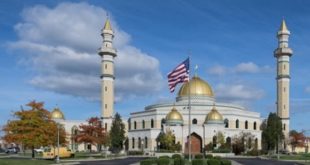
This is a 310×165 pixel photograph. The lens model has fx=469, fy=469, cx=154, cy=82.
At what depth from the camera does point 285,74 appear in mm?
96375

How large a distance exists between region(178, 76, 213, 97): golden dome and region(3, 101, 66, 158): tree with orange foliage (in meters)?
50.2

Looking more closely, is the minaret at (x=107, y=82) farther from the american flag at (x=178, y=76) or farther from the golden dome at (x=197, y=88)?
the american flag at (x=178, y=76)

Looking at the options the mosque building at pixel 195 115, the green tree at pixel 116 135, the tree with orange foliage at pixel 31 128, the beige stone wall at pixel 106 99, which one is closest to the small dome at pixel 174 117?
the mosque building at pixel 195 115

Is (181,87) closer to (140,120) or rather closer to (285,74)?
(140,120)

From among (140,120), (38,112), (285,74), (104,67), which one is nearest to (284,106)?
(285,74)

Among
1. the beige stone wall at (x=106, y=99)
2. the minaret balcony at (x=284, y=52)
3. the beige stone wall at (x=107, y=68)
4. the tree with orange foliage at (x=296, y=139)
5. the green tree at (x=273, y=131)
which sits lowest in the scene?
the tree with orange foliage at (x=296, y=139)

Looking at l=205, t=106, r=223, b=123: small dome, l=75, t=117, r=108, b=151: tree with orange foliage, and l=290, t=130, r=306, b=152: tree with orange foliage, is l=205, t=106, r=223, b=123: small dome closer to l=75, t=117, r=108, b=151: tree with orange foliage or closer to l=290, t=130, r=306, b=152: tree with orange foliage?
l=290, t=130, r=306, b=152: tree with orange foliage

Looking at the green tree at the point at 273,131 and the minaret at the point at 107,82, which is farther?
the minaret at the point at 107,82

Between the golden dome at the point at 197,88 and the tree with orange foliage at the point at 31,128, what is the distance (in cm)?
→ 5019

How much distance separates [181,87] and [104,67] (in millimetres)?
19327

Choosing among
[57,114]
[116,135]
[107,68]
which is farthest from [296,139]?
[57,114]

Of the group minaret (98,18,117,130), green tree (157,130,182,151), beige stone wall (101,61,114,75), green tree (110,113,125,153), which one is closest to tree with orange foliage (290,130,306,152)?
green tree (157,130,182,151)

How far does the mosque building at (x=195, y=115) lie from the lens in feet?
297

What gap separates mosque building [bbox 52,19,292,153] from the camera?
90375 millimetres
